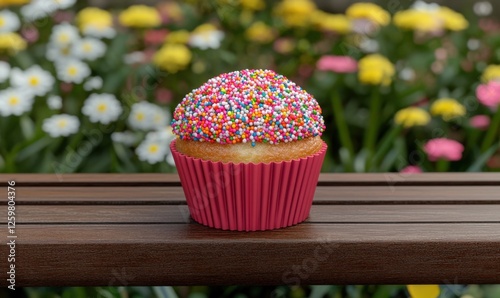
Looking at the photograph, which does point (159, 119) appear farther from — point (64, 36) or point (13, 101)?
point (64, 36)

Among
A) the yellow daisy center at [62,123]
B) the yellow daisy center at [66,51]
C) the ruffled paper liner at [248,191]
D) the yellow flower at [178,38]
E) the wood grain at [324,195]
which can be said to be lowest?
the yellow flower at [178,38]

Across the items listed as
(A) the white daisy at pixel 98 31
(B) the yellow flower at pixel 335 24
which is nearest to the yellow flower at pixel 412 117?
(B) the yellow flower at pixel 335 24

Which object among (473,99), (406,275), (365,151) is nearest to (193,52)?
(365,151)

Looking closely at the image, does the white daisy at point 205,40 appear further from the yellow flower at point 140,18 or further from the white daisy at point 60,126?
the white daisy at point 60,126

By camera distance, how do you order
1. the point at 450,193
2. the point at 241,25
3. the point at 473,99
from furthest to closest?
1. the point at 241,25
2. the point at 473,99
3. the point at 450,193

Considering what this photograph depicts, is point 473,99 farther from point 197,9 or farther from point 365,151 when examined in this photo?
point 197,9

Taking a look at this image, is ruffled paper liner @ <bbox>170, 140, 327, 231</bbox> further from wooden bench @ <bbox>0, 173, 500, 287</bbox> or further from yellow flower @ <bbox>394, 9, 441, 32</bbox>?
yellow flower @ <bbox>394, 9, 441, 32</bbox>
